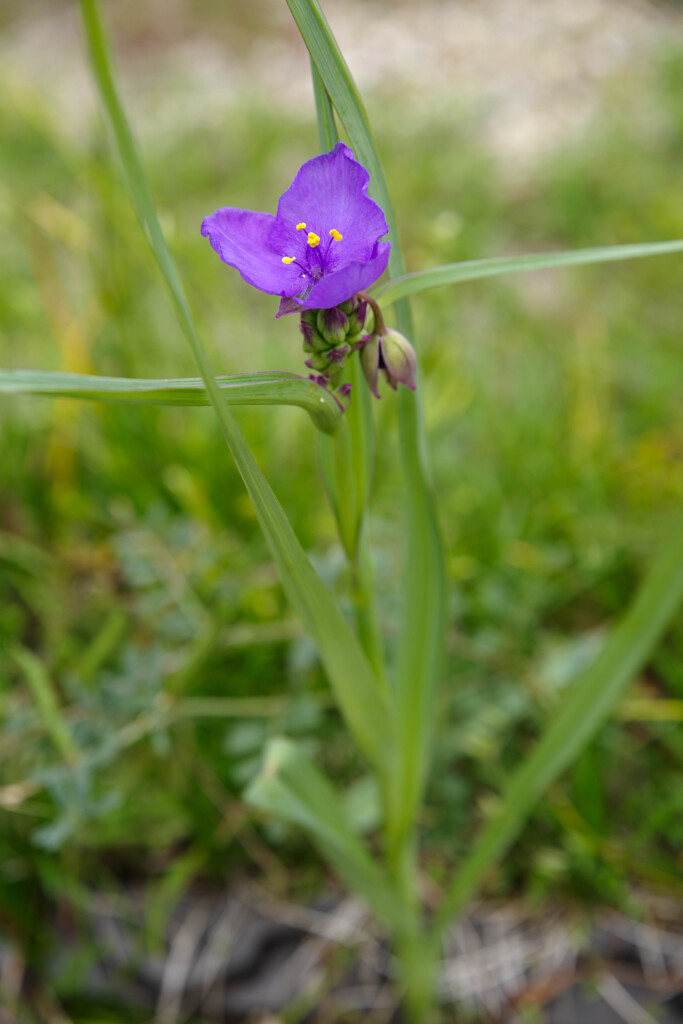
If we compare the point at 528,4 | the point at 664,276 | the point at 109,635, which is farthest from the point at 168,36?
the point at 109,635

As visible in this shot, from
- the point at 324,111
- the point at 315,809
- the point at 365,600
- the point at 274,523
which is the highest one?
the point at 324,111

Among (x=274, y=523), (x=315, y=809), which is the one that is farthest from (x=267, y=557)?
(x=274, y=523)

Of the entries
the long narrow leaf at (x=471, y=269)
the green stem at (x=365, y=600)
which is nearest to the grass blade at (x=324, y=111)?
the long narrow leaf at (x=471, y=269)

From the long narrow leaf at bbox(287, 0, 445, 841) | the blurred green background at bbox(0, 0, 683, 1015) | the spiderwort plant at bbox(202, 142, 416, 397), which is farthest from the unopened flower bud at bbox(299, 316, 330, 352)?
the blurred green background at bbox(0, 0, 683, 1015)

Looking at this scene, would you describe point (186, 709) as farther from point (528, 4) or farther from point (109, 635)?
point (528, 4)

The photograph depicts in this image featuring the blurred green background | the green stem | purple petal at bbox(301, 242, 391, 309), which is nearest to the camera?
purple petal at bbox(301, 242, 391, 309)

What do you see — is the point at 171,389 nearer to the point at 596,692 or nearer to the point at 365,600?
the point at 365,600

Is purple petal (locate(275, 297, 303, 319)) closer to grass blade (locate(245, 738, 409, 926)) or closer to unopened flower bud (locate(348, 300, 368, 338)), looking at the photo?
unopened flower bud (locate(348, 300, 368, 338))

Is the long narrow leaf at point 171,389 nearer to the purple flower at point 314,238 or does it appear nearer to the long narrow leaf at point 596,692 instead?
the purple flower at point 314,238
